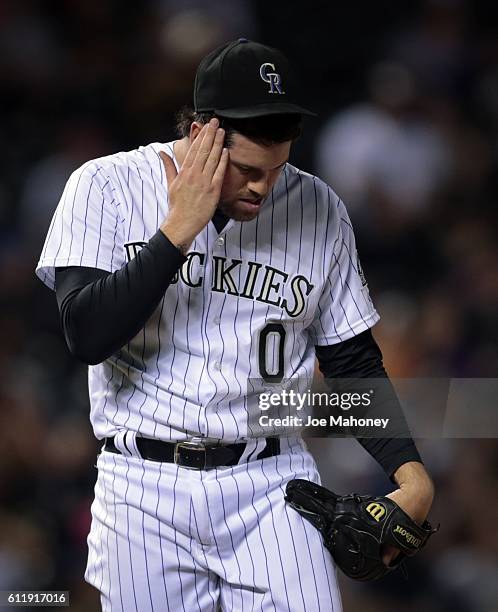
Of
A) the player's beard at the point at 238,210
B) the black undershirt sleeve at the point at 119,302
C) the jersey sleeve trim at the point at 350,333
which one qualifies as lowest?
the jersey sleeve trim at the point at 350,333

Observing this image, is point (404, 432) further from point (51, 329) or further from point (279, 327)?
point (51, 329)

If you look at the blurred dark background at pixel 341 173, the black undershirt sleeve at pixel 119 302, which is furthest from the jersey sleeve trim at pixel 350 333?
the blurred dark background at pixel 341 173

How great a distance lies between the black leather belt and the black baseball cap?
381 millimetres

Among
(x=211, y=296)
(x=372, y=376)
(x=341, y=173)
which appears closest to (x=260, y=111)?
(x=211, y=296)

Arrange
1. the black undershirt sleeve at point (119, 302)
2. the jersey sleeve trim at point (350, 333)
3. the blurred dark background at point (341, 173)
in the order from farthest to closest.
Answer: the blurred dark background at point (341, 173) < the jersey sleeve trim at point (350, 333) < the black undershirt sleeve at point (119, 302)

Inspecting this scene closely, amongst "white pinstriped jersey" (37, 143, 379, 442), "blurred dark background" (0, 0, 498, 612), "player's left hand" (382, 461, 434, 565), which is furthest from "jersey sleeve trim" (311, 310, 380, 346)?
"blurred dark background" (0, 0, 498, 612)

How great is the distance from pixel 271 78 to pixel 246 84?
1.3 inches

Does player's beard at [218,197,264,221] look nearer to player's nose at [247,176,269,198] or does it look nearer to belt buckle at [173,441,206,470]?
player's nose at [247,176,269,198]

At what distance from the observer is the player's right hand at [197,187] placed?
106 cm

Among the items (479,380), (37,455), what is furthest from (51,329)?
(479,380)

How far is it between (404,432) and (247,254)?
29 centimetres

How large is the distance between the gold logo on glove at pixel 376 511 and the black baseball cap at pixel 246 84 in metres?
0.46

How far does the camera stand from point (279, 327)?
1190 millimetres

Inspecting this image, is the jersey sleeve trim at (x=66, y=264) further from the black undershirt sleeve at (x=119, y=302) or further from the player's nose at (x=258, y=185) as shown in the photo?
the player's nose at (x=258, y=185)
